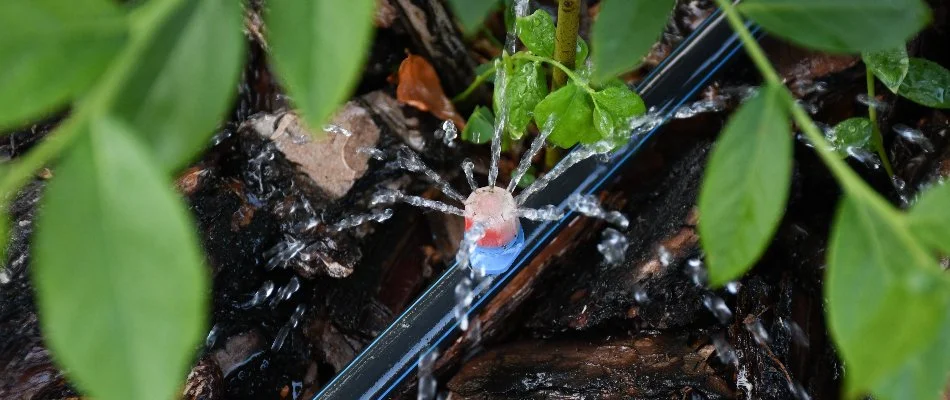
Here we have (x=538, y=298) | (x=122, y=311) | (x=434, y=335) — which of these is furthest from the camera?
(x=538, y=298)

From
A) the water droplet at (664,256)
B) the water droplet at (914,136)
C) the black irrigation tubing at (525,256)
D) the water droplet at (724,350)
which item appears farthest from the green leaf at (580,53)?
the water droplet at (914,136)

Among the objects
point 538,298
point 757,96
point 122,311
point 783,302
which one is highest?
point 122,311

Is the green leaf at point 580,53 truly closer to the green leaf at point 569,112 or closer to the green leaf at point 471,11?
the green leaf at point 569,112

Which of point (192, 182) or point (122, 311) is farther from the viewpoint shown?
point (192, 182)

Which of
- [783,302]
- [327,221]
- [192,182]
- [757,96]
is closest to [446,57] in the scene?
[327,221]

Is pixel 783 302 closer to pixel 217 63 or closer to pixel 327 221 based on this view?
pixel 327 221

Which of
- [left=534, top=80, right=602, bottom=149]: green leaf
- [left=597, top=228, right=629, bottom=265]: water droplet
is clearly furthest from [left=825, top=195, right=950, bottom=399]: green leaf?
[left=597, top=228, right=629, bottom=265]: water droplet

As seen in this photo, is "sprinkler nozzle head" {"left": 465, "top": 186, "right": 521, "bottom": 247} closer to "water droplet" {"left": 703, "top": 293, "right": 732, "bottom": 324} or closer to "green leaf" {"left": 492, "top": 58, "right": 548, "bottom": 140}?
"green leaf" {"left": 492, "top": 58, "right": 548, "bottom": 140}
